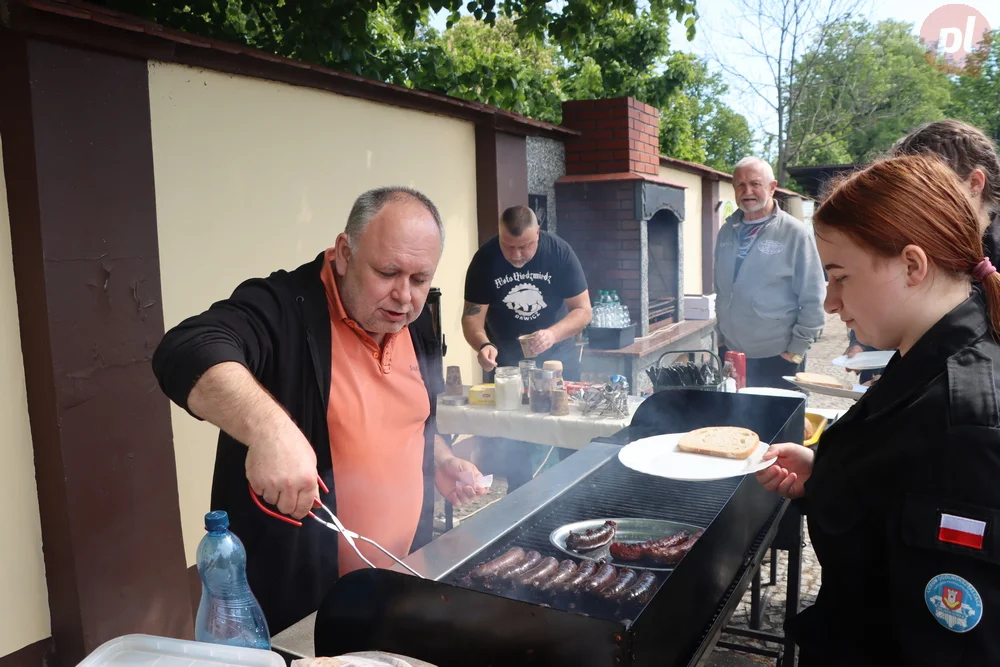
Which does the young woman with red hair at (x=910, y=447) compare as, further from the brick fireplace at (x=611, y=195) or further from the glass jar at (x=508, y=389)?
the brick fireplace at (x=611, y=195)

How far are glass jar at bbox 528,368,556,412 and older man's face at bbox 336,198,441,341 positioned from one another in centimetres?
184

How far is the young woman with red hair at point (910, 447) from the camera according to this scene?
52.2 inches

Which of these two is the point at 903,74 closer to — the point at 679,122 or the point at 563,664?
the point at 679,122

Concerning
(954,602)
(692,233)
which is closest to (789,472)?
(954,602)

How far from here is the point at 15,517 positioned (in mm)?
3170

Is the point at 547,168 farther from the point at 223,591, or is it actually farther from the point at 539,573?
the point at 223,591

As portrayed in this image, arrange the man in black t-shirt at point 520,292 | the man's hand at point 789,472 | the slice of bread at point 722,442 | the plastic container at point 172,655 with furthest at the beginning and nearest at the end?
the man in black t-shirt at point 520,292
the slice of bread at point 722,442
the man's hand at point 789,472
the plastic container at point 172,655

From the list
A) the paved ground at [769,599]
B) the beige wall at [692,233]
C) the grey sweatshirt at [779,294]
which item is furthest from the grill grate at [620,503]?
the beige wall at [692,233]

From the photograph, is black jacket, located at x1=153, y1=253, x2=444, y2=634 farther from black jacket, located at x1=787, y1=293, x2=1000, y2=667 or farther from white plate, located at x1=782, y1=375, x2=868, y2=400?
white plate, located at x1=782, y1=375, x2=868, y2=400

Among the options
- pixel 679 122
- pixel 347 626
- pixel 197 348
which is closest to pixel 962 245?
pixel 347 626

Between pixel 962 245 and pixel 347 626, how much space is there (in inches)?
60.8

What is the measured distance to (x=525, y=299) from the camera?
17.1ft

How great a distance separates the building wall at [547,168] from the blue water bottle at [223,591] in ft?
21.0

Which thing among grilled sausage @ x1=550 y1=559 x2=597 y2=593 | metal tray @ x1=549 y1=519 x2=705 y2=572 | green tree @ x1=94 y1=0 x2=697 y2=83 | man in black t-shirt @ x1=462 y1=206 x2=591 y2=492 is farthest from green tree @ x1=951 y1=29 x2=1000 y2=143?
grilled sausage @ x1=550 y1=559 x2=597 y2=593
